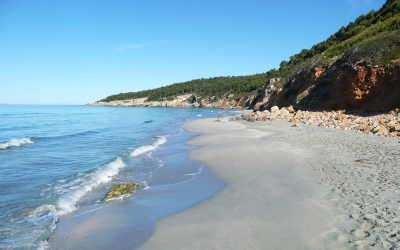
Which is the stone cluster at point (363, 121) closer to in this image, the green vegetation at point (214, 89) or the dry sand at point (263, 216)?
the dry sand at point (263, 216)

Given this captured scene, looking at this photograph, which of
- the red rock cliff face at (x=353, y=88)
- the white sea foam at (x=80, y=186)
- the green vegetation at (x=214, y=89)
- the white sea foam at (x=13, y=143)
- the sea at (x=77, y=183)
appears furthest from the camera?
the green vegetation at (x=214, y=89)

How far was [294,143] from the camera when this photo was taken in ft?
46.9

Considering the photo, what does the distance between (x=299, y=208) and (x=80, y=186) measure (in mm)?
6741

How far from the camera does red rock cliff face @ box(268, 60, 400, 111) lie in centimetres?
2067

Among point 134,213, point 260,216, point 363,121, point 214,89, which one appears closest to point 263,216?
point 260,216

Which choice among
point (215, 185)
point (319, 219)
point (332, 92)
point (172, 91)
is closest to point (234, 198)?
point (215, 185)

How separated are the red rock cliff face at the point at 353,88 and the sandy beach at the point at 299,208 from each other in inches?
491

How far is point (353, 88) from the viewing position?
23406 millimetres

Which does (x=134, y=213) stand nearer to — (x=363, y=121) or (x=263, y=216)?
(x=263, y=216)

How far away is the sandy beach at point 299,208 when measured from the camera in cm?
465

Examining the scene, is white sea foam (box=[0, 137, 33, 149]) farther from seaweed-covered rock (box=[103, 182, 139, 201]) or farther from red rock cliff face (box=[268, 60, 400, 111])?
red rock cliff face (box=[268, 60, 400, 111])

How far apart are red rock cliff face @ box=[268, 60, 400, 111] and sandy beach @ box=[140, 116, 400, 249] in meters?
12.5

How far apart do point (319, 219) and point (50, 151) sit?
50.0 ft

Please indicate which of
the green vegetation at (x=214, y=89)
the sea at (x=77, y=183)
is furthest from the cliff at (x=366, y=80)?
the green vegetation at (x=214, y=89)
